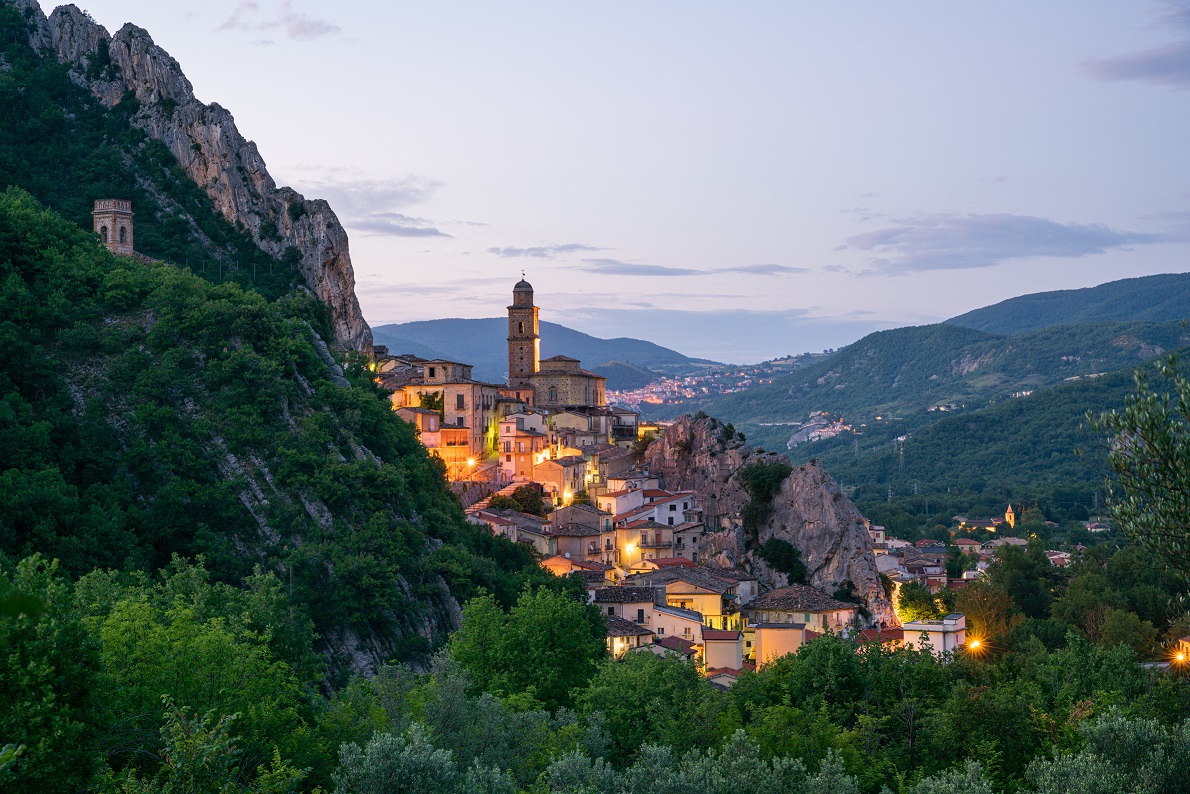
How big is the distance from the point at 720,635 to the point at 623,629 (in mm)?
4706

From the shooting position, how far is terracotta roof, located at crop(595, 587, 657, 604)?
62781 mm

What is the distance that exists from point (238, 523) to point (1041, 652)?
3141cm

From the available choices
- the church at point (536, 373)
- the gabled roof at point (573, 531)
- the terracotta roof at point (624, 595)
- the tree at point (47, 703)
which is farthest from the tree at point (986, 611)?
the tree at point (47, 703)

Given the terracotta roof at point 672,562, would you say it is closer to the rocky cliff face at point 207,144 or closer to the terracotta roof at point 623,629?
the terracotta roof at point 623,629

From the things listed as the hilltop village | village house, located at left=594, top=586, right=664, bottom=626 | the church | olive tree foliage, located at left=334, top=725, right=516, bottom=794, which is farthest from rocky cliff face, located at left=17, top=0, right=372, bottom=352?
olive tree foliage, located at left=334, top=725, right=516, bottom=794

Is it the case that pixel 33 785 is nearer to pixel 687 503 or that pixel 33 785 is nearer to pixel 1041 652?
pixel 1041 652

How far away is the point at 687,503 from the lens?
285 feet

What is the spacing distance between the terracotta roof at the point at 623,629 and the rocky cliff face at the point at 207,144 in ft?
99.9

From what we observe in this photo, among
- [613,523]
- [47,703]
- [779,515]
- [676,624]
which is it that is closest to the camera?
[47,703]

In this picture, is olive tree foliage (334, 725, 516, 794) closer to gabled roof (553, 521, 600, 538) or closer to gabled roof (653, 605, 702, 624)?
gabled roof (653, 605, 702, 624)

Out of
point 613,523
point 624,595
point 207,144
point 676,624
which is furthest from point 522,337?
point 676,624

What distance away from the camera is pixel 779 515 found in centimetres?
8588

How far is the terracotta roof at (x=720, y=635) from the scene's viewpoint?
58.1 m

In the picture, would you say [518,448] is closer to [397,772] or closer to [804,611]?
[804,611]
